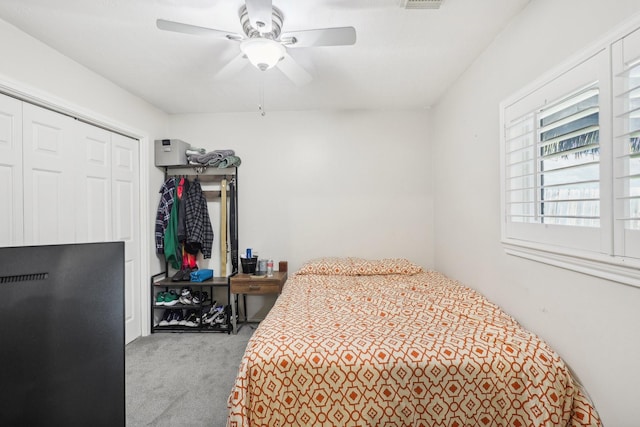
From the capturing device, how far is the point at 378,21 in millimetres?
1766

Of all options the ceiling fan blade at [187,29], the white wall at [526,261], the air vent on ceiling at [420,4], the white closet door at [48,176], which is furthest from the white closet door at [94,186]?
the white wall at [526,261]

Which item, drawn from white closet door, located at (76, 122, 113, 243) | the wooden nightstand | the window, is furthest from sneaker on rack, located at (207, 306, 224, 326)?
the window

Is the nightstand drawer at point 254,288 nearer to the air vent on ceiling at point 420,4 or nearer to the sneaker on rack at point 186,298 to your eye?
the sneaker on rack at point 186,298

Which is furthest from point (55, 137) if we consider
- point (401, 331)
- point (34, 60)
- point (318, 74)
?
point (401, 331)

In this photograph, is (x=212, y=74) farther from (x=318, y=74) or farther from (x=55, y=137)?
(x=55, y=137)

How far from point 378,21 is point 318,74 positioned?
776 millimetres

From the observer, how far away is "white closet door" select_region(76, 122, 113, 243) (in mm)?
2330

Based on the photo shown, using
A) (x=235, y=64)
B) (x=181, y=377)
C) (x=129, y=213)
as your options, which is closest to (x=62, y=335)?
(x=235, y=64)

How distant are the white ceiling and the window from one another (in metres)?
0.62

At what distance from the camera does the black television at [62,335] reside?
0.42 m

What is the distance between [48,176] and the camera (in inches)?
81.7

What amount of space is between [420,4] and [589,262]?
5.01 feet

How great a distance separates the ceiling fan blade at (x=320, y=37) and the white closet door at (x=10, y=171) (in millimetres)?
1792

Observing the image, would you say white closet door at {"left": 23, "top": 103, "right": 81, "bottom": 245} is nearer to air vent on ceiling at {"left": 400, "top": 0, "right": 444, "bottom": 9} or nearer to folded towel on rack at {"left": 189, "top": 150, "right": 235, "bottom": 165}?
folded towel on rack at {"left": 189, "top": 150, "right": 235, "bottom": 165}
